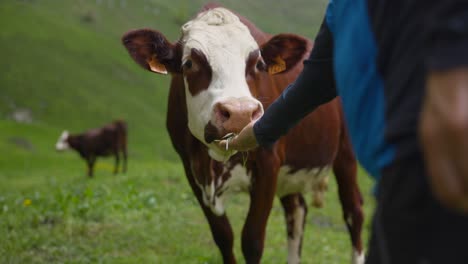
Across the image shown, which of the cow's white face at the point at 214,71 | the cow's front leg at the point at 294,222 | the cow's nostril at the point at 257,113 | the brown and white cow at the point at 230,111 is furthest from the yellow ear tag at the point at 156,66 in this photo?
the cow's front leg at the point at 294,222

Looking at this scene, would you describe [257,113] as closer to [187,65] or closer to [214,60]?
[214,60]

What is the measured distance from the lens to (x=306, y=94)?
2469 millimetres

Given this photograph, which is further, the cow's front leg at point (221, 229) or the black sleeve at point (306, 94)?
the cow's front leg at point (221, 229)

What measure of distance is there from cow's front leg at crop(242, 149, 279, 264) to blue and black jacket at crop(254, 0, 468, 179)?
9.96 feet

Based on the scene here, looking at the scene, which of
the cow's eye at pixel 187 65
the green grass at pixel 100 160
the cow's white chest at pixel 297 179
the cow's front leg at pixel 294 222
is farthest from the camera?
the green grass at pixel 100 160

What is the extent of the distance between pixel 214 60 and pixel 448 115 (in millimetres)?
3286

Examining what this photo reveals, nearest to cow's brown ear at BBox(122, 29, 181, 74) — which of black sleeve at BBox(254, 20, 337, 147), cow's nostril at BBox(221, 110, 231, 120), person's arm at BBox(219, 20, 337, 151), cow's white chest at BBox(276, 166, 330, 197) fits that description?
cow's nostril at BBox(221, 110, 231, 120)

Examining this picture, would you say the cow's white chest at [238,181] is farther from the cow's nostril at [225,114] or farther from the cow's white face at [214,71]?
the cow's nostril at [225,114]

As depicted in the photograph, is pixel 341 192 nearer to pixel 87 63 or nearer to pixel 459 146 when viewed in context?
pixel 459 146

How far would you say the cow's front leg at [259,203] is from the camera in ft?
17.3

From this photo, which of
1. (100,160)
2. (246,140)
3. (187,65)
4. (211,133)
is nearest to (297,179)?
(187,65)

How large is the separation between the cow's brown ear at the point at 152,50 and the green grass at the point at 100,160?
8.52 ft

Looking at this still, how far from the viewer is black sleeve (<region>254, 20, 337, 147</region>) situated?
229 cm

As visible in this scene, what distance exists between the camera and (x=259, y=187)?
17.4ft
